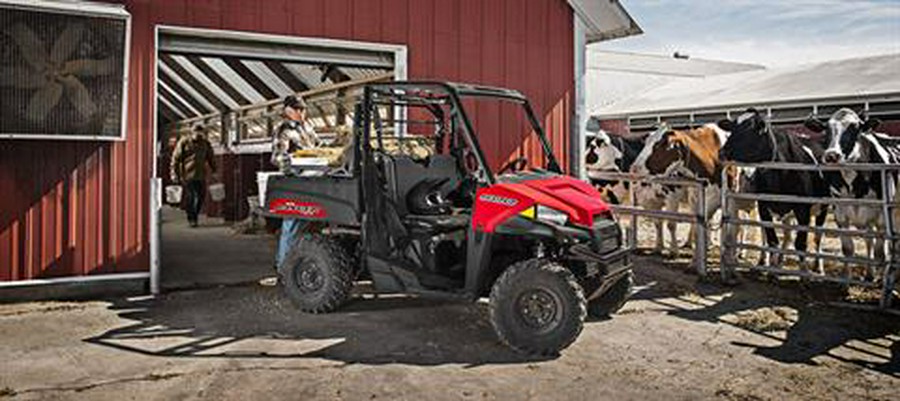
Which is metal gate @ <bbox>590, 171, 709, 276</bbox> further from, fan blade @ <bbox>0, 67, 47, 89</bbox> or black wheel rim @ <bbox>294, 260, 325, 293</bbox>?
fan blade @ <bbox>0, 67, 47, 89</bbox>

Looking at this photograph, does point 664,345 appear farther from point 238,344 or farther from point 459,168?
point 238,344

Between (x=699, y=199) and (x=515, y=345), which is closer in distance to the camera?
(x=515, y=345)

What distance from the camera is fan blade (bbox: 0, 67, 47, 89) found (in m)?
6.30

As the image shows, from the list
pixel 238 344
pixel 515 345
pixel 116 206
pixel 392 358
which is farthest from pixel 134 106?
pixel 515 345

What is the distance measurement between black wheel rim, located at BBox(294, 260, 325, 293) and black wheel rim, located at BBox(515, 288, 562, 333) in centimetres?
201

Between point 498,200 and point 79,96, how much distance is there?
159 inches

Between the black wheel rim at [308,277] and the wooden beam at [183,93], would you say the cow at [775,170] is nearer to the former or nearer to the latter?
the black wheel rim at [308,277]

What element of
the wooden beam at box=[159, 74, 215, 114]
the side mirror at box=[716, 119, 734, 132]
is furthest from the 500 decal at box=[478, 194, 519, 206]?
the wooden beam at box=[159, 74, 215, 114]

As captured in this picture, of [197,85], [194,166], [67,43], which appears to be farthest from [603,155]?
[197,85]

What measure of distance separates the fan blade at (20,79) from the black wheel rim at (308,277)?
280 centimetres

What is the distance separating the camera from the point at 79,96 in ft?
21.7

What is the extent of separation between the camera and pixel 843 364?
5117 millimetres

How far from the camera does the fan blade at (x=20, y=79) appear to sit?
630cm

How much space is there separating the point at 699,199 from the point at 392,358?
15.7ft
